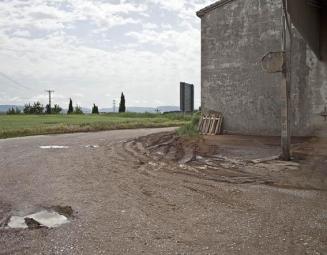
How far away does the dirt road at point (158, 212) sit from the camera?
5254 mm

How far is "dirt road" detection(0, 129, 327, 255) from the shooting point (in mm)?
5254

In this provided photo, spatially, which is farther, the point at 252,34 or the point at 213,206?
the point at 252,34

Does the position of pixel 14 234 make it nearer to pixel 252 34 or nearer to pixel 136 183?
pixel 136 183

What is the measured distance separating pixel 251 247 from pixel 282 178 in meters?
4.70

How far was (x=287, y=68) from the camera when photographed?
39.4 feet

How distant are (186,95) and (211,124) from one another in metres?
14.4

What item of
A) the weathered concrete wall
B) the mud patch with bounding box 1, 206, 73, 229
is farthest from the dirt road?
the weathered concrete wall

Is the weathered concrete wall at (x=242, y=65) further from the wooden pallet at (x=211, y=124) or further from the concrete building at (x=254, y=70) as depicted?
the wooden pallet at (x=211, y=124)

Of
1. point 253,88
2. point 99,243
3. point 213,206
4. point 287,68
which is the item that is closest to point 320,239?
point 213,206

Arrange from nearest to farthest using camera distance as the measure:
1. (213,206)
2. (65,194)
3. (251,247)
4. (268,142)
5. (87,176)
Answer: (251,247), (213,206), (65,194), (87,176), (268,142)

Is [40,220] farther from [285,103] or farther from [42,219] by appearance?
[285,103]

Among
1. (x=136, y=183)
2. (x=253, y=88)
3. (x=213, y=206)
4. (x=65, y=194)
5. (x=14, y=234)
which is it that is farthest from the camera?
(x=253, y=88)

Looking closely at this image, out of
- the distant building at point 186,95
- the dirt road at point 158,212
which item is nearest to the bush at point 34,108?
the distant building at point 186,95

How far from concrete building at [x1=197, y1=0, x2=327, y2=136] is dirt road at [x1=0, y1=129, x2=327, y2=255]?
282 inches
